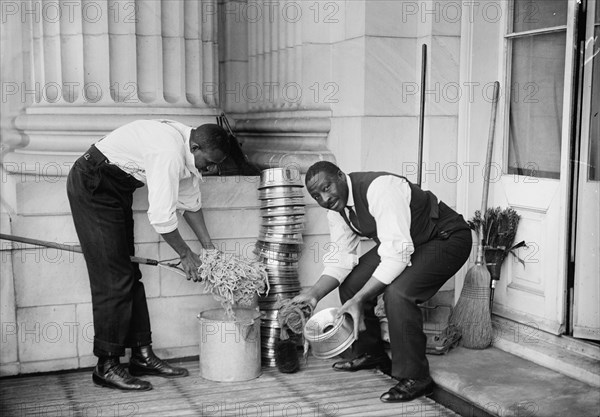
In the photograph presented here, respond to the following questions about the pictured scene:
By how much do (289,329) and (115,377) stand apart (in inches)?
46.2

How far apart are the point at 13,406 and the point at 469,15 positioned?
13.3ft

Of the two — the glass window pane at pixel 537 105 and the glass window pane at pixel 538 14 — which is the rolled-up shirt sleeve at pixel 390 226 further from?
the glass window pane at pixel 538 14

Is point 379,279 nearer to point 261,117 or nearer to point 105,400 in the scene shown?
point 105,400

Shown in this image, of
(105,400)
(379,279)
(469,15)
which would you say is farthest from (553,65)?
(105,400)

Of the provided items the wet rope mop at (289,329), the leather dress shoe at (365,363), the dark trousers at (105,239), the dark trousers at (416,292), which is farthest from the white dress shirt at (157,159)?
the leather dress shoe at (365,363)

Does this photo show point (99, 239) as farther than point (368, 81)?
No

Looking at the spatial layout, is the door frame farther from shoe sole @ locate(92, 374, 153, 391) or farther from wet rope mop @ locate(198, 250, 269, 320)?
shoe sole @ locate(92, 374, 153, 391)

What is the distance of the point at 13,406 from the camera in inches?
213

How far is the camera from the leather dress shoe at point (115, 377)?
5648 millimetres

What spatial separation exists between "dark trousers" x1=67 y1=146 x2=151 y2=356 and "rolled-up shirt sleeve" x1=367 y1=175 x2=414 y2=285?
1.56 m

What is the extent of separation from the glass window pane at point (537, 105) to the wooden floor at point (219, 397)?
1.80m

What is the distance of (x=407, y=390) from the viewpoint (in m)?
5.43

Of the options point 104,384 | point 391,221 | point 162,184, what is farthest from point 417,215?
point 104,384

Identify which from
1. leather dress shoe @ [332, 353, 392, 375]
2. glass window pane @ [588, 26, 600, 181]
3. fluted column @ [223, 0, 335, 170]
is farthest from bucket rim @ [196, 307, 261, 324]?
glass window pane @ [588, 26, 600, 181]
